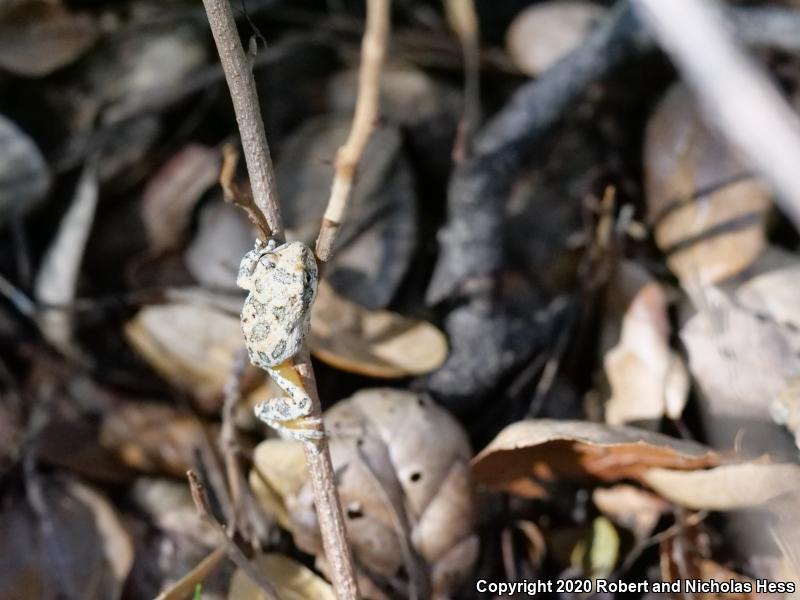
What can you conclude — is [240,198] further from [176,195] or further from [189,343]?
[176,195]

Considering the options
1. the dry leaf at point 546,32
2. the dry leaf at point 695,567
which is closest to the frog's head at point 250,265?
the dry leaf at point 695,567

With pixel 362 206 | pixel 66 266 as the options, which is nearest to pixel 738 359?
pixel 362 206

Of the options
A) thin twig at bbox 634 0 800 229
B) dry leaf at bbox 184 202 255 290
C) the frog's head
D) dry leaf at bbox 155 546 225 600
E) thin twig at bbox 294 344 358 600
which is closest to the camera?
thin twig at bbox 634 0 800 229

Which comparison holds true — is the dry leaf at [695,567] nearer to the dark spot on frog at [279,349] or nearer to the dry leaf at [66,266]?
the dark spot on frog at [279,349]

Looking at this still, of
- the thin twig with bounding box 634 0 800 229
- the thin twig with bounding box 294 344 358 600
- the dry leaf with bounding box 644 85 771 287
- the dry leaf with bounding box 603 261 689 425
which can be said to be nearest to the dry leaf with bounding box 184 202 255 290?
the thin twig with bounding box 294 344 358 600

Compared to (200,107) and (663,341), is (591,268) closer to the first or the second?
(663,341)

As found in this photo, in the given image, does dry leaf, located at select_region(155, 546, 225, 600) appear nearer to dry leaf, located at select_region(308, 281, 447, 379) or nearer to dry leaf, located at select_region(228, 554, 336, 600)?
dry leaf, located at select_region(228, 554, 336, 600)

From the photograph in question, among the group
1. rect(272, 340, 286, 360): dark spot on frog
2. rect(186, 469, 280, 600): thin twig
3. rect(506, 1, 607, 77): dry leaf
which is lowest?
rect(186, 469, 280, 600): thin twig
